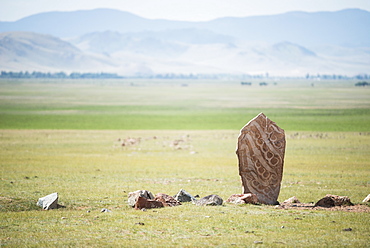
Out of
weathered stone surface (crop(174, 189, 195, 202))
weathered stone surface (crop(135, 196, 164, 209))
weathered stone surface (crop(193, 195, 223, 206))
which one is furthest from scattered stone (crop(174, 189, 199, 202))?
weathered stone surface (crop(135, 196, 164, 209))

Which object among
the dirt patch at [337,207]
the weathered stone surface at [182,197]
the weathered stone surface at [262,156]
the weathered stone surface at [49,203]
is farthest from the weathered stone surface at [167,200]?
the dirt patch at [337,207]

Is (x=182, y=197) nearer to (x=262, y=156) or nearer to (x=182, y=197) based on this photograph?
(x=182, y=197)

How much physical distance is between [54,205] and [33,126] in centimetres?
4635

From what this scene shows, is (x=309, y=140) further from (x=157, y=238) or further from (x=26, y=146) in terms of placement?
(x=157, y=238)

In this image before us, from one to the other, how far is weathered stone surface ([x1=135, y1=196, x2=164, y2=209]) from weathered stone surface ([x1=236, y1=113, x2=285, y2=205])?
288 centimetres

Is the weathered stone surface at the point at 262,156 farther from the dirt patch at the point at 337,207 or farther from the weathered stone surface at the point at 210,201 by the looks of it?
the weathered stone surface at the point at 210,201

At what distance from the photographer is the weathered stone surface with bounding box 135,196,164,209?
51.9 feet

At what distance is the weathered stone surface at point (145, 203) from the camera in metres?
15.8

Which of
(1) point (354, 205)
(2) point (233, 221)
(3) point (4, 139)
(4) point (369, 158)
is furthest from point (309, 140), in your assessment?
(2) point (233, 221)

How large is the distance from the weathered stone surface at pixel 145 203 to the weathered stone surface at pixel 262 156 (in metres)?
2.88

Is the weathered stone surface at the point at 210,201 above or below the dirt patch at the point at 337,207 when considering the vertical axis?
above

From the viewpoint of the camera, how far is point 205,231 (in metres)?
12.9

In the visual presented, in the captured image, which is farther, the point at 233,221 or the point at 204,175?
the point at 204,175

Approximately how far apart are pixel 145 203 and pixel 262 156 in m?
4.00
